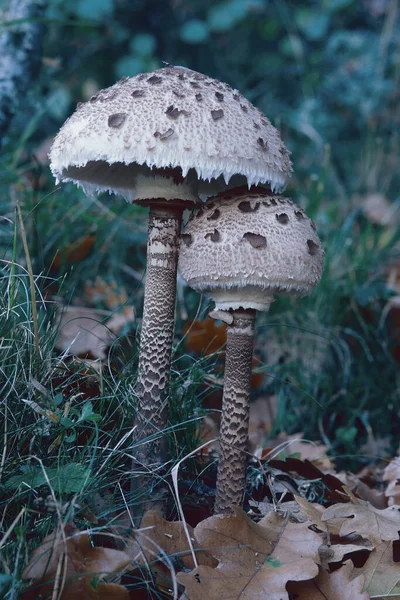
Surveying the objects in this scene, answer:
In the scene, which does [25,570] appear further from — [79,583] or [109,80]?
[109,80]

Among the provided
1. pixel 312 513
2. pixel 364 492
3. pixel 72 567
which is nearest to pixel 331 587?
pixel 312 513

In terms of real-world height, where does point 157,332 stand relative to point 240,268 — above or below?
below

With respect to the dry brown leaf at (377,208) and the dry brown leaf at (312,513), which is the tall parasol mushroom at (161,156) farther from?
the dry brown leaf at (377,208)

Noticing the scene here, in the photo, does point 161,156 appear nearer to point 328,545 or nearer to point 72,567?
point 72,567

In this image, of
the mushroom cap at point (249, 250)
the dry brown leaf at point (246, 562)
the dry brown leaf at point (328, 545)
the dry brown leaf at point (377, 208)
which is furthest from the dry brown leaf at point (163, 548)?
the dry brown leaf at point (377, 208)

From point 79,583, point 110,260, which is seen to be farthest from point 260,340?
point 79,583

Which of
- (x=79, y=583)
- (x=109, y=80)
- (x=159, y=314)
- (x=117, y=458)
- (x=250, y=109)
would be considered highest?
(x=109, y=80)
